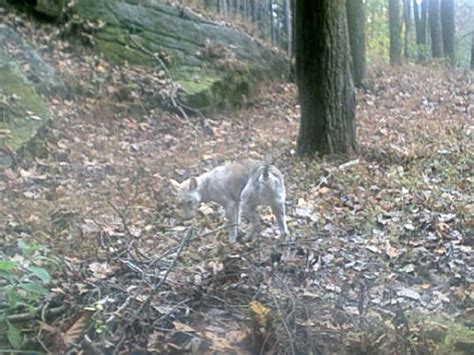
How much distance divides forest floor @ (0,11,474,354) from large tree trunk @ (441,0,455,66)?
1.00 m

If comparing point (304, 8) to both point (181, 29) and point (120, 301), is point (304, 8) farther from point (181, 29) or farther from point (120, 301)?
point (120, 301)

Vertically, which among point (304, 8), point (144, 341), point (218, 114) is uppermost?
point (304, 8)

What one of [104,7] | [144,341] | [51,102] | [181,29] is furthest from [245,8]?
[144,341]

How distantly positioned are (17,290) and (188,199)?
841mm

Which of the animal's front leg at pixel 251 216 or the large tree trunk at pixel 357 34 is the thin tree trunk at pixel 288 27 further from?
the animal's front leg at pixel 251 216

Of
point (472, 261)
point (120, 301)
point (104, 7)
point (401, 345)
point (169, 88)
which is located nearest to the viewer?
point (401, 345)

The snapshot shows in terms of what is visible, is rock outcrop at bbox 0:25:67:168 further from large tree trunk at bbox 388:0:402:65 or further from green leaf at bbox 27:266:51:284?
large tree trunk at bbox 388:0:402:65

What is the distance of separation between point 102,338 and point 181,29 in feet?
13.1

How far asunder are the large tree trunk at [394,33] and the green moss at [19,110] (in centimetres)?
317

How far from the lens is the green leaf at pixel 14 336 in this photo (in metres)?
1.52

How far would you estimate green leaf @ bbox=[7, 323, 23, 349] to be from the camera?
1520mm

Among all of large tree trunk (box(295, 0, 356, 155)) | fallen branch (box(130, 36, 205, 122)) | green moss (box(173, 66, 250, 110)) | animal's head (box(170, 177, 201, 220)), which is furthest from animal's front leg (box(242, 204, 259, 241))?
green moss (box(173, 66, 250, 110))

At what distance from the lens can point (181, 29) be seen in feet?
17.2

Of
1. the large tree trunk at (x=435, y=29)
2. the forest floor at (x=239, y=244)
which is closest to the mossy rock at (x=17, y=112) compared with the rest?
the forest floor at (x=239, y=244)
